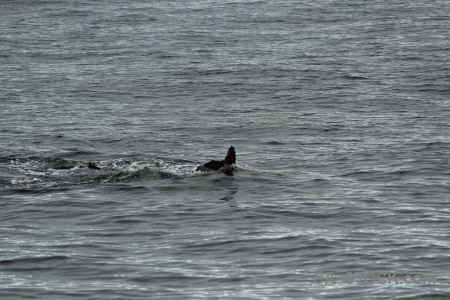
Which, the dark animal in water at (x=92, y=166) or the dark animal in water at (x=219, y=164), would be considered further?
the dark animal in water at (x=92, y=166)

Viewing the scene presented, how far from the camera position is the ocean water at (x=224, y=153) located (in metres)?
15.6

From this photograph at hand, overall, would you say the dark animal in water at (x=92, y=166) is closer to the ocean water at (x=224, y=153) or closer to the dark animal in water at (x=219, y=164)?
the ocean water at (x=224, y=153)

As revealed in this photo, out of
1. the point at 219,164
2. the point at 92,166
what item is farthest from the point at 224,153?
the point at 92,166

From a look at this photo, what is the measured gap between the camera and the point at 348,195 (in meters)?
21.0

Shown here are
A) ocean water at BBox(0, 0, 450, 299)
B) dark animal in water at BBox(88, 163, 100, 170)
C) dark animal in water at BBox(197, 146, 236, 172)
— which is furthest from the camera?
dark animal in water at BBox(88, 163, 100, 170)

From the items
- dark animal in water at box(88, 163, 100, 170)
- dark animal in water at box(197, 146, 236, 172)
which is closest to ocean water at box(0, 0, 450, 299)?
dark animal in water at box(88, 163, 100, 170)

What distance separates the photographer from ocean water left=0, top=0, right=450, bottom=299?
15594 millimetres

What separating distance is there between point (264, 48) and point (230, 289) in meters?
29.3

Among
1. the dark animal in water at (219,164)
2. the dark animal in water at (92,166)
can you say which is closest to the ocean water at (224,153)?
the dark animal in water at (92,166)

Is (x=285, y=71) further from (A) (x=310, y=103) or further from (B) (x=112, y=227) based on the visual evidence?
(B) (x=112, y=227)

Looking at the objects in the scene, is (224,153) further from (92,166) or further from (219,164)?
(92,166)

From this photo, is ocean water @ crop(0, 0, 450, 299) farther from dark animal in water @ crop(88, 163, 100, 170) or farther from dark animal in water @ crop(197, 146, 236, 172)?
dark animal in water @ crop(197, 146, 236, 172)

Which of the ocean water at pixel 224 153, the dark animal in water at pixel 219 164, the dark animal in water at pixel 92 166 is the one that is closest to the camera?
the ocean water at pixel 224 153

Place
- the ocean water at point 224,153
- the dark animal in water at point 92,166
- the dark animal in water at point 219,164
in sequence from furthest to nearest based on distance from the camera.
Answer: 1. the dark animal in water at point 92,166
2. the dark animal in water at point 219,164
3. the ocean water at point 224,153
